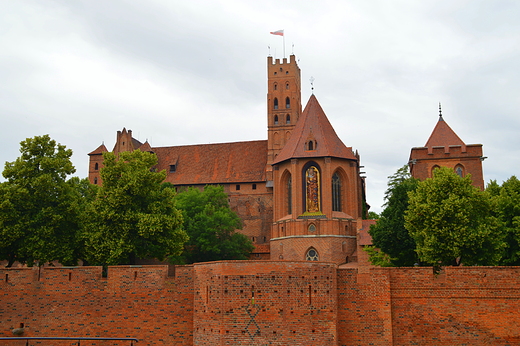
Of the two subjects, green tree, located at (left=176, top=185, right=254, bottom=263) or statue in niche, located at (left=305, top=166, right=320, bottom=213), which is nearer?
green tree, located at (left=176, top=185, right=254, bottom=263)

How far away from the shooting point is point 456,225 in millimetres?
29219

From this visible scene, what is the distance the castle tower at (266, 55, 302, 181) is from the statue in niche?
1193 cm

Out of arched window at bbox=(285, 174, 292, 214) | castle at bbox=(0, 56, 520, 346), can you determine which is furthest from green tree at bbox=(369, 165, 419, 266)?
arched window at bbox=(285, 174, 292, 214)

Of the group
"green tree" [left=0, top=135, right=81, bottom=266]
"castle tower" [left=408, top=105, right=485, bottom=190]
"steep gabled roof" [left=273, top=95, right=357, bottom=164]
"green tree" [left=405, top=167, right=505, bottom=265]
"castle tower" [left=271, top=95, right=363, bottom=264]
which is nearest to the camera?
"green tree" [left=405, top=167, right=505, bottom=265]

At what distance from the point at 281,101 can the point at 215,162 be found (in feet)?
32.6

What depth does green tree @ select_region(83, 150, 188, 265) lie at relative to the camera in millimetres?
31812

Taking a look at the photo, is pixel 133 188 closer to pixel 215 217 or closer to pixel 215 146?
pixel 215 217

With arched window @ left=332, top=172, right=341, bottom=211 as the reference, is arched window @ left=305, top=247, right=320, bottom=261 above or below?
below

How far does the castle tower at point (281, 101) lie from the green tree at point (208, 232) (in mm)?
11755

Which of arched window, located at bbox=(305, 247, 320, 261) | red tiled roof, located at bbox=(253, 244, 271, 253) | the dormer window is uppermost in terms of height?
the dormer window

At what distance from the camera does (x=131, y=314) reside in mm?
24078

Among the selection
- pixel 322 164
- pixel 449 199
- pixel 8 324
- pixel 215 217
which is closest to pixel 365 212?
pixel 322 164

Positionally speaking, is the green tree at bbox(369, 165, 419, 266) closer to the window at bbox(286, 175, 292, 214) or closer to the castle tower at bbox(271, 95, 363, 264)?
the castle tower at bbox(271, 95, 363, 264)

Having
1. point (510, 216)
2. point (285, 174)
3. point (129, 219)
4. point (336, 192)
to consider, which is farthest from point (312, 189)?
point (129, 219)
